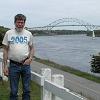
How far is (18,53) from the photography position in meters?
7.05

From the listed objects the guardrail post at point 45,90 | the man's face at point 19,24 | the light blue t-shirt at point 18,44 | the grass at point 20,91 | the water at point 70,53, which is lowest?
the water at point 70,53

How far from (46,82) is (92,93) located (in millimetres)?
7353

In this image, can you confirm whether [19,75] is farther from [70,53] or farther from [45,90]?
[70,53]

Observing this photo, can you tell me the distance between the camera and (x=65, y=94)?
5.65 meters

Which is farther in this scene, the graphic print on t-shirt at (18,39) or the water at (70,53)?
the water at (70,53)

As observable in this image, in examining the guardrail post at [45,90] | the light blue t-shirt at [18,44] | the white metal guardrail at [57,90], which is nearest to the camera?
the white metal guardrail at [57,90]

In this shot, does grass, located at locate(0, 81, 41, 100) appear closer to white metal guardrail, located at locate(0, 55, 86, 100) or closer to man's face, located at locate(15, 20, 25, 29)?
white metal guardrail, located at locate(0, 55, 86, 100)

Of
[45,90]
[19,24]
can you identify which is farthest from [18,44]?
[45,90]

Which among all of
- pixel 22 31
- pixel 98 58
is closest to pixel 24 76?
pixel 22 31

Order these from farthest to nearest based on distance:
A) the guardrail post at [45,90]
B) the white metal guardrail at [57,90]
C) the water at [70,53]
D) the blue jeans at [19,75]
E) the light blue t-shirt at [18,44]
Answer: the water at [70,53], the blue jeans at [19,75], the light blue t-shirt at [18,44], the guardrail post at [45,90], the white metal guardrail at [57,90]

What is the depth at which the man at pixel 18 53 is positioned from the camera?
705cm

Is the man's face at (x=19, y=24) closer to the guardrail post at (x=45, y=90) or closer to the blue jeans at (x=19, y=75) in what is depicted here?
the blue jeans at (x=19, y=75)

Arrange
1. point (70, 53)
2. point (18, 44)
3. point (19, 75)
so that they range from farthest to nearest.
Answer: point (70, 53) < point (19, 75) < point (18, 44)

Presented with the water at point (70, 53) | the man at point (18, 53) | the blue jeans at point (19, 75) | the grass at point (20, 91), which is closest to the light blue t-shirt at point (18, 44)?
the man at point (18, 53)
